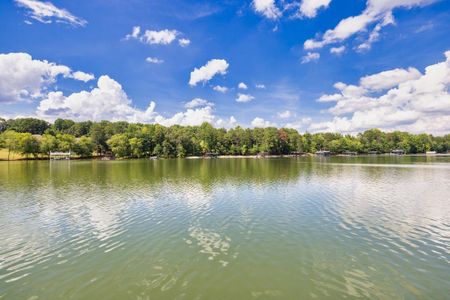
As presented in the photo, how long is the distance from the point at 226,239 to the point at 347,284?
→ 7.28 metres

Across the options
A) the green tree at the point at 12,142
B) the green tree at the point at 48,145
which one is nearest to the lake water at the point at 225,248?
the green tree at the point at 12,142

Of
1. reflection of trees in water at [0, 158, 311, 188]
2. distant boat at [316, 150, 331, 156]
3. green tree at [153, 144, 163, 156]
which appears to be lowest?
reflection of trees in water at [0, 158, 311, 188]

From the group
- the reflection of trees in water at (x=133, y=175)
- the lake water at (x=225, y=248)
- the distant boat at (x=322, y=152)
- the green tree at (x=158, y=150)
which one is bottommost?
the lake water at (x=225, y=248)

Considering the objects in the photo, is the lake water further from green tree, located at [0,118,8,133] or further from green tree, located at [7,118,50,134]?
green tree, located at [0,118,8,133]

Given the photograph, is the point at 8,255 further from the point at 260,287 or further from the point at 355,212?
the point at 355,212

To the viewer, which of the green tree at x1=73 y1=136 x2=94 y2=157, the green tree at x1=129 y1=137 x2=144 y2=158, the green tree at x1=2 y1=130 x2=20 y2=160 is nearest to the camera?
the green tree at x1=2 y1=130 x2=20 y2=160

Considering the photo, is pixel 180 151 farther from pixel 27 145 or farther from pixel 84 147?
pixel 27 145

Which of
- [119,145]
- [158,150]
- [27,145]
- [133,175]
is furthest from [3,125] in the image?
[133,175]

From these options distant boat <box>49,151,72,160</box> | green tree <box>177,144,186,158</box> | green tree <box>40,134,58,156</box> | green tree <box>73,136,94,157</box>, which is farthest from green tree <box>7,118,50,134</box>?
green tree <box>177,144,186,158</box>

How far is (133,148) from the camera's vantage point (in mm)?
140375

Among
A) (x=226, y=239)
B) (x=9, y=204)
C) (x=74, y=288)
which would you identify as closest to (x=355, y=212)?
(x=226, y=239)

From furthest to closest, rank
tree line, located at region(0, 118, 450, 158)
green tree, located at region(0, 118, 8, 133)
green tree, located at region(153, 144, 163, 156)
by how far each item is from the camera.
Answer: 1. green tree, located at region(0, 118, 8, 133)
2. green tree, located at region(153, 144, 163, 156)
3. tree line, located at region(0, 118, 450, 158)

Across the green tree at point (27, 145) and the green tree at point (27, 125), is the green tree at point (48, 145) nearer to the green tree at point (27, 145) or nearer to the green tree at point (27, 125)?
the green tree at point (27, 145)

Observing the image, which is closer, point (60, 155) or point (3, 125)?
point (60, 155)
